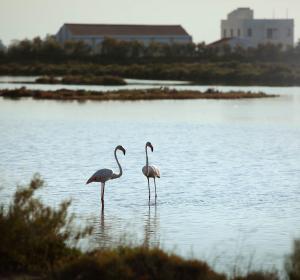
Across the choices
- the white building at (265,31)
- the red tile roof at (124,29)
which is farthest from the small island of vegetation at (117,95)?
the white building at (265,31)

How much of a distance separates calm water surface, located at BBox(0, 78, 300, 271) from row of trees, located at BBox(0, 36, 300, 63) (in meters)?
69.3

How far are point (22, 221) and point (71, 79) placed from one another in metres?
70.3

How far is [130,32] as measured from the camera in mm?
146000

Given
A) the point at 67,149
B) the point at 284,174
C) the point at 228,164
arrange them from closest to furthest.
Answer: the point at 284,174, the point at 228,164, the point at 67,149

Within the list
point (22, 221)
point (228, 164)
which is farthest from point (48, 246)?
point (228, 164)

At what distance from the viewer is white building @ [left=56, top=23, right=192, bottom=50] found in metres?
140

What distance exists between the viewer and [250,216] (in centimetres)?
1706

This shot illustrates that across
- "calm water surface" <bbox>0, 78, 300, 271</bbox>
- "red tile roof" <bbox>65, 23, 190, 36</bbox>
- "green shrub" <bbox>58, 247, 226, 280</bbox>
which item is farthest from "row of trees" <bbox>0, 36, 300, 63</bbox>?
"green shrub" <bbox>58, 247, 226, 280</bbox>

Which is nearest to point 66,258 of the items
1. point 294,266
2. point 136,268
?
point 136,268

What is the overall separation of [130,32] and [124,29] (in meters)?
0.98

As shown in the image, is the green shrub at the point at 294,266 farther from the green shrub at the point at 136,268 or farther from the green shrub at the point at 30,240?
the green shrub at the point at 30,240

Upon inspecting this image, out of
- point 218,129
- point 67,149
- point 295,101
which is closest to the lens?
point 67,149

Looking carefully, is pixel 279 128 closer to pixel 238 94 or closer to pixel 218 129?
pixel 218 129

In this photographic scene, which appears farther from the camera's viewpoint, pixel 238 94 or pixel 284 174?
pixel 238 94
